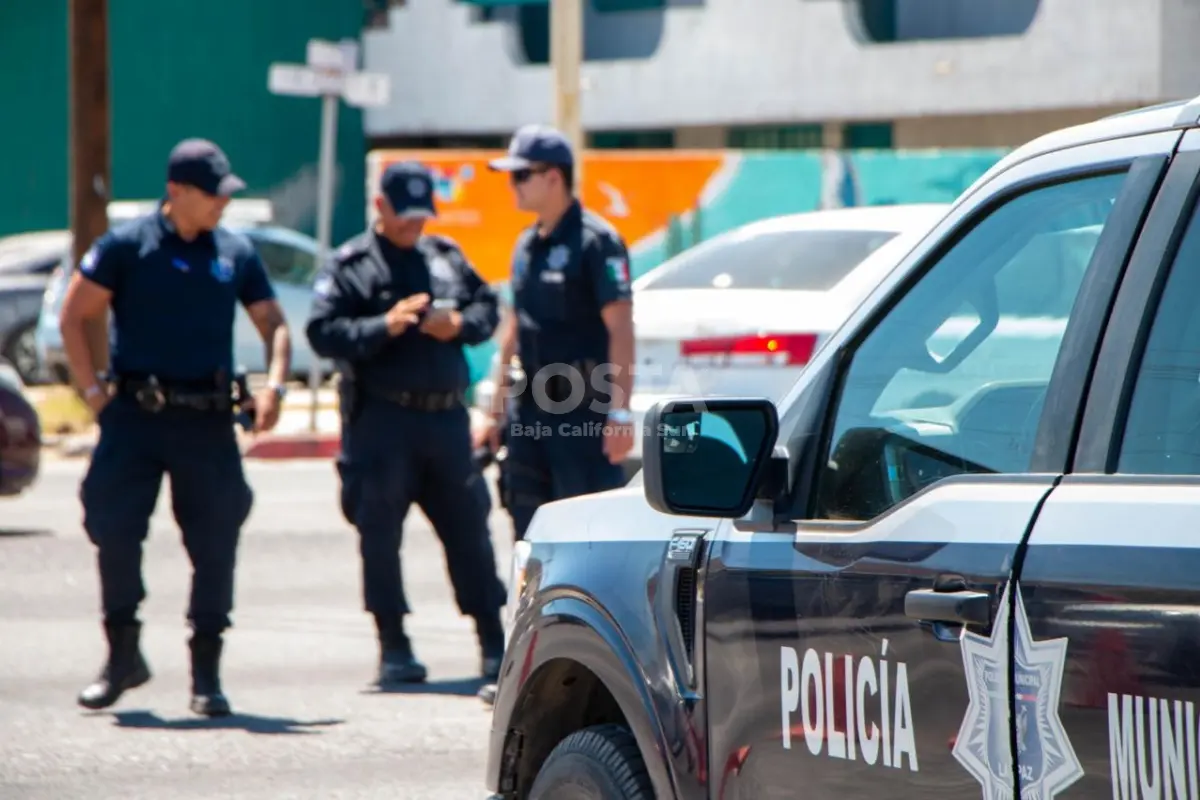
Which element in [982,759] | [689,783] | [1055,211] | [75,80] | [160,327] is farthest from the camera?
[75,80]

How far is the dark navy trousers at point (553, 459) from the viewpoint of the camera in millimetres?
6961

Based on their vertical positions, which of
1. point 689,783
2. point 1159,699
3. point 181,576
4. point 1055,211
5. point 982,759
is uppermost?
point 1055,211

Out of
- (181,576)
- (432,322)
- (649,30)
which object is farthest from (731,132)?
(432,322)

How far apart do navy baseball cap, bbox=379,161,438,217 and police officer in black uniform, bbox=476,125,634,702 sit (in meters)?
0.30

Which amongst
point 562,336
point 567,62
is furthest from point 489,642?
point 567,62

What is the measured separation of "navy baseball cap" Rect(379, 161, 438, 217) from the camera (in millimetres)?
7156

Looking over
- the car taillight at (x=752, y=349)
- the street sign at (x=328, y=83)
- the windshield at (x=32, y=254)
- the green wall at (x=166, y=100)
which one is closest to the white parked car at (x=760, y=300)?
the car taillight at (x=752, y=349)

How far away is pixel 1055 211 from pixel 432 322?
14.6ft

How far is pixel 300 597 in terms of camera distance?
30.9ft

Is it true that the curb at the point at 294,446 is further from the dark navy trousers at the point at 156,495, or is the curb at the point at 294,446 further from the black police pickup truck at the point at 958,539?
the black police pickup truck at the point at 958,539

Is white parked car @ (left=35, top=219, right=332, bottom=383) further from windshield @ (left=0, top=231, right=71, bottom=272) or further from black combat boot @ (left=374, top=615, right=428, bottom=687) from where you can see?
black combat boot @ (left=374, top=615, right=428, bottom=687)

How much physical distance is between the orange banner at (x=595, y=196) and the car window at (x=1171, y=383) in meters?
14.6

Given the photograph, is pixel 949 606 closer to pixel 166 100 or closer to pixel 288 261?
pixel 288 261

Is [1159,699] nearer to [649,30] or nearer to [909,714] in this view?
[909,714]
